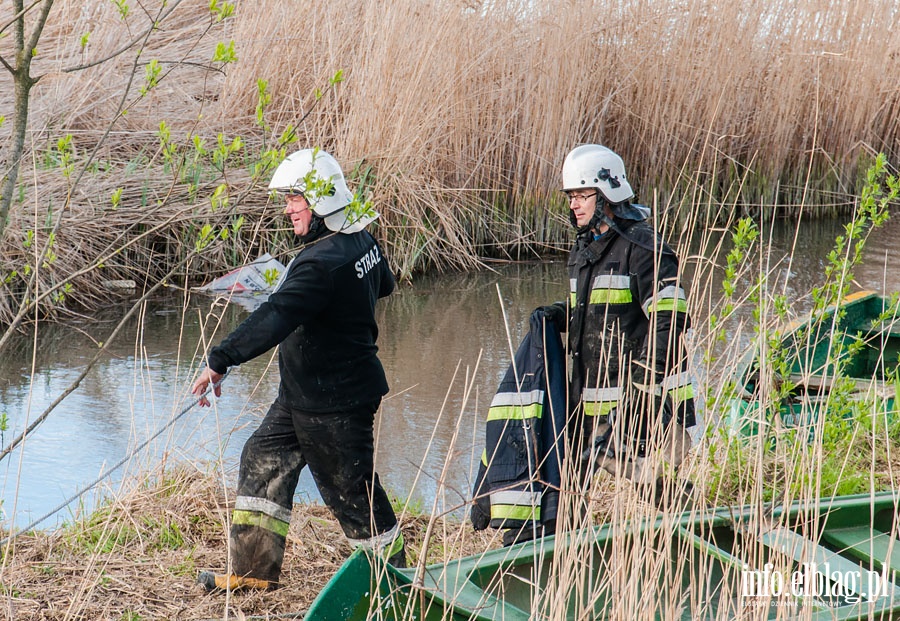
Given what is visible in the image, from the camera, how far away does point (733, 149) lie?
10.8 metres

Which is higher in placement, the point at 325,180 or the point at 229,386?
the point at 325,180

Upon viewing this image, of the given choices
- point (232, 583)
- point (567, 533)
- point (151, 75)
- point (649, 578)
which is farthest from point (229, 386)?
point (649, 578)

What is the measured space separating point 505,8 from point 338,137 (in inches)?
73.1

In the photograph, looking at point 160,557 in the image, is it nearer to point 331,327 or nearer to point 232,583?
point 232,583

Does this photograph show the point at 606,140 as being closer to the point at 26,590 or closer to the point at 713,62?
the point at 713,62

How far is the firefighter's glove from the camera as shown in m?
3.85

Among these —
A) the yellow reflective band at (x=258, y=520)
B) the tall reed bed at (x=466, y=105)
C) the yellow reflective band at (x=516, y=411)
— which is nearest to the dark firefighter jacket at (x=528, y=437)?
the yellow reflective band at (x=516, y=411)

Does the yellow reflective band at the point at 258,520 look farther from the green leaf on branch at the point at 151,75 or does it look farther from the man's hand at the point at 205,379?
the green leaf on branch at the point at 151,75

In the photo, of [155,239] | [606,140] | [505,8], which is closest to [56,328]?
[155,239]

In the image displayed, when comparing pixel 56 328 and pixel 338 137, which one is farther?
pixel 338 137

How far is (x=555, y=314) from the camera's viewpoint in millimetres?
3928

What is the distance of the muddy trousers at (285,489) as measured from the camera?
3.53 meters

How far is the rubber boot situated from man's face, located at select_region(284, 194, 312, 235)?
1.24m

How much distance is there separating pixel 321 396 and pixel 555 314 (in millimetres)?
999
